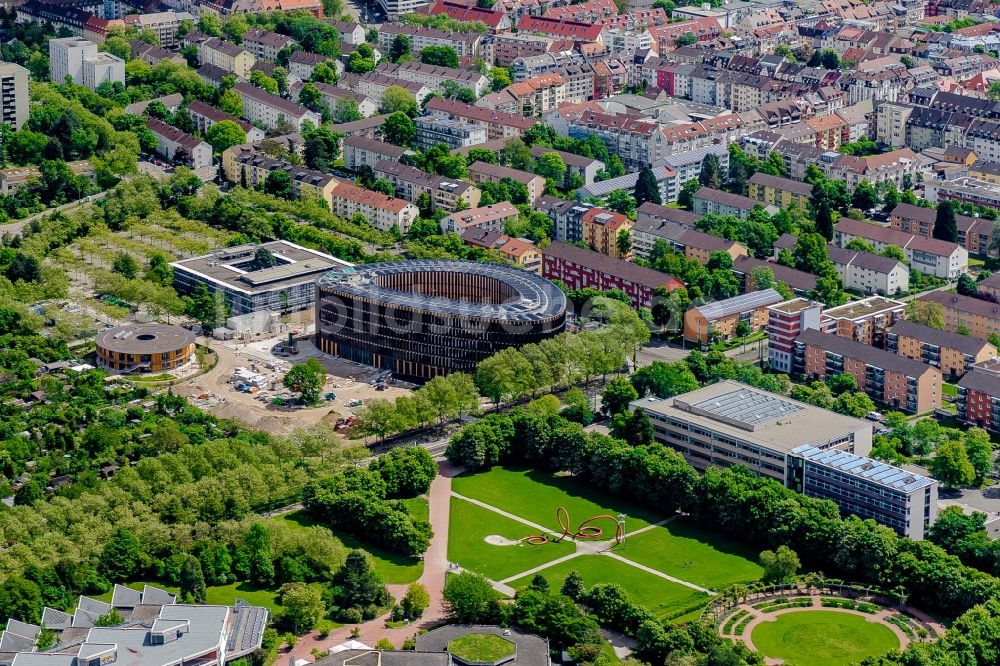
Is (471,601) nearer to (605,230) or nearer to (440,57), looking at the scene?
(605,230)

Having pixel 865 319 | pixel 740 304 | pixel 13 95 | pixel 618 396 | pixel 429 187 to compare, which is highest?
pixel 13 95

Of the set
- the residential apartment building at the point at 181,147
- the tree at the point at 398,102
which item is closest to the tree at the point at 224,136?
the residential apartment building at the point at 181,147

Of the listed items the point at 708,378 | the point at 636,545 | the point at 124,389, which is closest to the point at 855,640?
the point at 636,545

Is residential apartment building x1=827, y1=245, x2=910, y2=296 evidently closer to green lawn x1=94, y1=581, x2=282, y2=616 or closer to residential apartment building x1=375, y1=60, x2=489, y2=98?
residential apartment building x1=375, y1=60, x2=489, y2=98

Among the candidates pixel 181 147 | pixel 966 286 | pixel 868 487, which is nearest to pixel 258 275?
pixel 181 147

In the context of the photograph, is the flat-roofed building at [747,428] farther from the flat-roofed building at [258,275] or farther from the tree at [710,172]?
the tree at [710,172]
